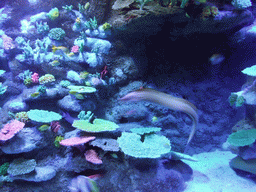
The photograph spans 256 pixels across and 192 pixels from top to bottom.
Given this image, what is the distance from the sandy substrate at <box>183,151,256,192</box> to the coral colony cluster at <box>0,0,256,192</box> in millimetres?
174

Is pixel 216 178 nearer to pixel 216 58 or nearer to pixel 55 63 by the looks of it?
pixel 216 58

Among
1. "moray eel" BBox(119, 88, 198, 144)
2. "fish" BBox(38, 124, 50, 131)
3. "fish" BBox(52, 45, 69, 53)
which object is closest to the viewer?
"moray eel" BBox(119, 88, 198, 144)

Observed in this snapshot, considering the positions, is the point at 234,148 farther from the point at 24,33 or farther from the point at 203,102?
the point at 24,33

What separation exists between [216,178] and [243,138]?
1.00 m

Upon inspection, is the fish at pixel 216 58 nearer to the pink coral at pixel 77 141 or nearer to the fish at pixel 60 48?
the pink coral at pixel 77 141

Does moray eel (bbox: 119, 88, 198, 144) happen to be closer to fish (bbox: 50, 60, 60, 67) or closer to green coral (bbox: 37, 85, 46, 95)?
green coral (bbox: 37, 85, 46, 95)

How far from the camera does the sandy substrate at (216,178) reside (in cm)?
321

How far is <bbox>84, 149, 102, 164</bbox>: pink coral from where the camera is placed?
3.03 meters

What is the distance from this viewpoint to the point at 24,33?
5.98 m

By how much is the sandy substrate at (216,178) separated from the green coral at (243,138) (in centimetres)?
72

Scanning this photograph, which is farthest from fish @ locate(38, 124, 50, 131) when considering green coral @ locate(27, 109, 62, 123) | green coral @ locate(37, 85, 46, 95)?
green coral @ locate(37, 85, 46, 95)

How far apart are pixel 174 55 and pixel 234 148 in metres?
2.82

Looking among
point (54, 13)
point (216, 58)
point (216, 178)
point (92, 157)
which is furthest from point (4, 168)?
point (216, 58)

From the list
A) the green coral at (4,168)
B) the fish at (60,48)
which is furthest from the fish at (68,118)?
the fish at (60,48)
